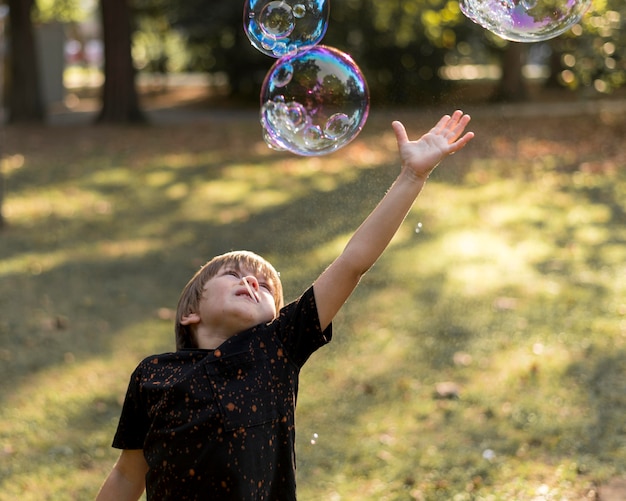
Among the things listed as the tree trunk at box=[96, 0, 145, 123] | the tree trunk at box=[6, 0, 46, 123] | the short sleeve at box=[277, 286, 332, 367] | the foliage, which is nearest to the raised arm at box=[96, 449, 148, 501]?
the short sleeve at box=[277, 286, 332, 367]

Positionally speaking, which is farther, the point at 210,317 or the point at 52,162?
the point at 52,162

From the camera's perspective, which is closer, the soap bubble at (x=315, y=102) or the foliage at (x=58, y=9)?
the soap bubble at (x=315, y=102)

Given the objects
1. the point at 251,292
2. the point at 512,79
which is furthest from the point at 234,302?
the point at 512,79

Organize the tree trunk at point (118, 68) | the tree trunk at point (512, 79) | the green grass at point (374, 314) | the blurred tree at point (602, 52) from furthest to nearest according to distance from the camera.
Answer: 1. the tree trunk at point (512, 79)
2. the tree trunk at point (118, 68)
3. the blurred tree at point (602, 52)
4. the green grass at point (374, 314)

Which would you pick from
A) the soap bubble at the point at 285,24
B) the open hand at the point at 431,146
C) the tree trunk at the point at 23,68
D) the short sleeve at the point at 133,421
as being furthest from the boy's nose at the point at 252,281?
the tree trunk at the point at 23,68

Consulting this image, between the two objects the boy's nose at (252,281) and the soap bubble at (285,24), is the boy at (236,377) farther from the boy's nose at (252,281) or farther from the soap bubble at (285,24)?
the soap bubble at (285,24)

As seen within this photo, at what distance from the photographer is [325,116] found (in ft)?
11.6

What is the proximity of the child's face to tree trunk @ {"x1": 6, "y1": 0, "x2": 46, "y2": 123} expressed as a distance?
51.4 feet

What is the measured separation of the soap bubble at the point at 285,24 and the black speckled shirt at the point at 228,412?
151 cm

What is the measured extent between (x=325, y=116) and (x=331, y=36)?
1555cm

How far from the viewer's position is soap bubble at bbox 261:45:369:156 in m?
3.51

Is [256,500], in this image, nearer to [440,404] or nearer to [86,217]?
[440,404]

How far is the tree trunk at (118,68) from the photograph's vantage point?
53.3 feet

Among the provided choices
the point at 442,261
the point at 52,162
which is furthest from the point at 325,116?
the point at 52,162
